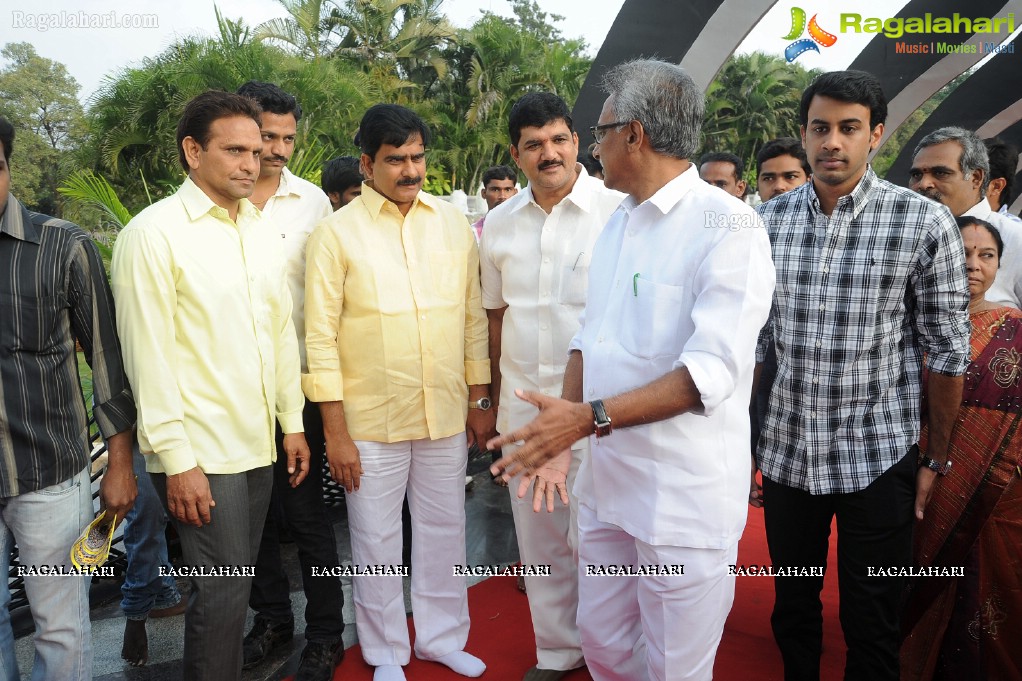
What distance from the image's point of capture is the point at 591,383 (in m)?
1.98

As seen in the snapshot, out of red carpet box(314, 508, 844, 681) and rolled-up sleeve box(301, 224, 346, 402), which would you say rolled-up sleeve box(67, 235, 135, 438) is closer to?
rolled-up sleeve box(301, 224, 346, 402)

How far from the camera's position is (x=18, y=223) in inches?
78.2

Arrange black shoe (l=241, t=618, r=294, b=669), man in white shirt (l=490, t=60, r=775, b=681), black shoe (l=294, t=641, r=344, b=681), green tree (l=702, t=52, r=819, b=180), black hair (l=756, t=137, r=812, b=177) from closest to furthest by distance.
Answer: man in white shirt (l=490, t=60, r=775, b=681) → black shoe (l=294, t=641, r=344, b=681) → black shoe (l=241, t=618, r=294, b=669) → black hair (l=756, t=137, r=812, b=177) → green tree (l=702, t=52, r=819, b=180)

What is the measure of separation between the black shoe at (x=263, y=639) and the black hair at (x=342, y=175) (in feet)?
6.80

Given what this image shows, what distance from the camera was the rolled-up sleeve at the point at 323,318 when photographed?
101 inches

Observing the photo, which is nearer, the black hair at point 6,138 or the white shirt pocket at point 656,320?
the white shirt pocket at point 656,320

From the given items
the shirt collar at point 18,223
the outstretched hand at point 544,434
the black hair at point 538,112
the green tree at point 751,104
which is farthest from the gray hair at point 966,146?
the green tree at point 751,104

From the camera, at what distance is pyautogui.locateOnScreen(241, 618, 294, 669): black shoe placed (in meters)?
2.83

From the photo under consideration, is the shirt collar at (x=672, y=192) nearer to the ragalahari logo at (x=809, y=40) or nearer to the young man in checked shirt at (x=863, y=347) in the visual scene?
the young man in checked shirt at (x=863, y=347)

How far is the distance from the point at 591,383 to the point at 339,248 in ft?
3.63

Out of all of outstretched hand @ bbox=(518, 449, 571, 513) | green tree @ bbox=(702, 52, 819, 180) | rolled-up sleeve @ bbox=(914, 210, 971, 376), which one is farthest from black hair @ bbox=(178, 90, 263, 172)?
green tree @ bbox=(702, 52, 819, 180)

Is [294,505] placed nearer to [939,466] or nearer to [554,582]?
[554,582]

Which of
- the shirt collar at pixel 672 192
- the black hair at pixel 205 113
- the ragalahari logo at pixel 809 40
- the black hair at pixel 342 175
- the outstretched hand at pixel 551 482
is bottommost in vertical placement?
the outstretched hand at pixel 551 482

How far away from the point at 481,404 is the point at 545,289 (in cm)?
56
